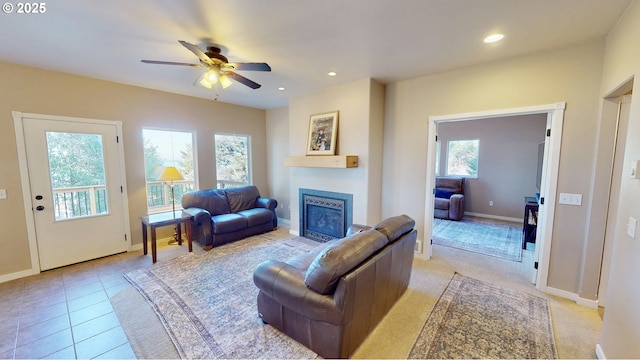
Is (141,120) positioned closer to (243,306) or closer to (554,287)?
(243,306)

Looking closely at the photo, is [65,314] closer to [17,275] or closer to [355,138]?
[17,275]

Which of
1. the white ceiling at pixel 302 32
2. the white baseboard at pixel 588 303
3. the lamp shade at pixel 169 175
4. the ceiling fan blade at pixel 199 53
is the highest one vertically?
the white ceiling at pixel 302 32

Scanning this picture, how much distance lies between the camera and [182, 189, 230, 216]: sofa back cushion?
168 inches

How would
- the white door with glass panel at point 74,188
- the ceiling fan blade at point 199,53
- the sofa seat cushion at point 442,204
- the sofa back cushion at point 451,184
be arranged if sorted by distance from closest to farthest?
the ceiling fan blade at point 199,53
the white door with glass panel at point 74,188
the sofa seat cushion at point 442,204
the sofa back cushion at point 451,184

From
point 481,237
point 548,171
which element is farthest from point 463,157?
point 548,171

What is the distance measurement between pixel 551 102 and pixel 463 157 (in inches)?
157

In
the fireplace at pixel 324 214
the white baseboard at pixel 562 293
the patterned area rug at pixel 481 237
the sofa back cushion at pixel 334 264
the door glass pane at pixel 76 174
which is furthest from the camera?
the fireplace at pixel 324 214

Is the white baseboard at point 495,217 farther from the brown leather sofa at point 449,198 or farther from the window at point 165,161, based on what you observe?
the window at point 165,161

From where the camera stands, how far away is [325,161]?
3.93m

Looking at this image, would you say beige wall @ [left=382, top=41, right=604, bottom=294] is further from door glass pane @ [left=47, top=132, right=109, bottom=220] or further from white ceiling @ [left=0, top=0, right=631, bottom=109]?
door glass pane @ [left=47, top=132, right=109, bottom=220]

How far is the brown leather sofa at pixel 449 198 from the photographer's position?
5730 millimetres

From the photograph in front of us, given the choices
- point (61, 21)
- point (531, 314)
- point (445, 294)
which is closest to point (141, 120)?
point (61, 21)

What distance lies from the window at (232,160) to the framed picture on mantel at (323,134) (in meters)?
2.08

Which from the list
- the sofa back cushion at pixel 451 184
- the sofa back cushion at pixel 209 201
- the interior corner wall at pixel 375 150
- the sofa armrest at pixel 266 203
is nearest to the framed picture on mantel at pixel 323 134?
the interior corner wall at pixel 375 150
